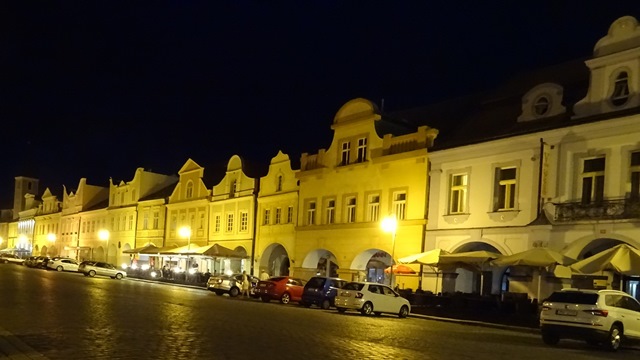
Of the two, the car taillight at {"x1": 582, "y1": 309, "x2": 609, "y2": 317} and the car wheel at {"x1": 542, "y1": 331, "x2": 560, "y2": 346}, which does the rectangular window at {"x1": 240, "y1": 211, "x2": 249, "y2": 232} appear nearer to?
the car wheel at {"x1": 542, "y1": 331, "x2": 560, "y2": 346}

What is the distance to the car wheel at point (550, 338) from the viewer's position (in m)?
20.1

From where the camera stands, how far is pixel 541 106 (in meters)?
33.8

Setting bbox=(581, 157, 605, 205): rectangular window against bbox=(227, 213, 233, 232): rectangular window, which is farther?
bbox=(227, 213, 233, 232): rectangular window

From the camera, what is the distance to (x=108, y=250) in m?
79.3

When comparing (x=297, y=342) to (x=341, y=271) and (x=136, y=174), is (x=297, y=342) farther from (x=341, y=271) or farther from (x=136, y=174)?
(x=136, y=174)

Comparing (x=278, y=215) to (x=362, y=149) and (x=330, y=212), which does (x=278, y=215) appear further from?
(x=362, y=149)

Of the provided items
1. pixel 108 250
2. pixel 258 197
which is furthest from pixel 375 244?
pixel 108 250

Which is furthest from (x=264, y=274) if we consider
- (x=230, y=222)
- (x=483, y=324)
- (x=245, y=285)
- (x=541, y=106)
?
(x=483, y=324)

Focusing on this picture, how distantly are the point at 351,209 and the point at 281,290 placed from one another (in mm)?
9633

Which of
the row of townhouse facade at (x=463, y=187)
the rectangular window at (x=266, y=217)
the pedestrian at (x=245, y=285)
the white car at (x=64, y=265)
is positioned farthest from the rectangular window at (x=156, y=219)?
the pedestrian at (x=245, y=285)

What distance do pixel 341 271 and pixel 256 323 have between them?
22.6 metres

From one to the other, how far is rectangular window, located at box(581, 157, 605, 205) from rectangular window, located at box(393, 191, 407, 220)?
11122mm

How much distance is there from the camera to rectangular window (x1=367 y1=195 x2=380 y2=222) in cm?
4144

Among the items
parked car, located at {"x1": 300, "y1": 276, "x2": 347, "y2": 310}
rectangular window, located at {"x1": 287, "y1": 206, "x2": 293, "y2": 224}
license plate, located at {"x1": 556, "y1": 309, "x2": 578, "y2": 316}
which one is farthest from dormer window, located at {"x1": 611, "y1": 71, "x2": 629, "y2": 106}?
rectangular window, located at {"x1": 287, "y1": 206, "x2": 293, "y2": 224}
